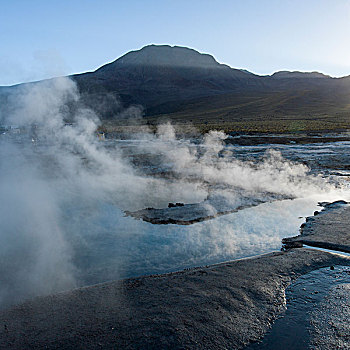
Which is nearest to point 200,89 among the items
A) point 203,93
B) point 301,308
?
point 203,93

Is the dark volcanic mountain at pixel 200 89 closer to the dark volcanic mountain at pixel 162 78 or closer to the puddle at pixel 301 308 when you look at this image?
the dark volcanic mountain at pixel 162 78

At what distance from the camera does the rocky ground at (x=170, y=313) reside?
4469mm

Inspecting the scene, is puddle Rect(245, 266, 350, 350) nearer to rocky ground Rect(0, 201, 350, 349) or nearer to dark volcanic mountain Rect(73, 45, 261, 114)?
rocky ground Rect(0, 201, 350, 349)

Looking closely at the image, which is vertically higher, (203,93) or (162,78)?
(162,78)

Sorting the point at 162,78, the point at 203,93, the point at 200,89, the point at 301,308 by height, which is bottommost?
the point at 301,308

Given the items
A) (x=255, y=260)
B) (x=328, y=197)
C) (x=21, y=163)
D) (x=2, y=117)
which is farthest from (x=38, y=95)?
(x=255, y=260)

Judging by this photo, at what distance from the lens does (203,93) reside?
5153 inches

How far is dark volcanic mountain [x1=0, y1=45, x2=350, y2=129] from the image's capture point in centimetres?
7575

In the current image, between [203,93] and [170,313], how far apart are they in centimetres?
13068

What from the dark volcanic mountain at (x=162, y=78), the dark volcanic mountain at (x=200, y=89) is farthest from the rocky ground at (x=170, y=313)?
the dark volcanic mountain at (x=162, y=78)

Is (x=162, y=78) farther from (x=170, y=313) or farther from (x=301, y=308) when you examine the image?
(x=170, y=313)

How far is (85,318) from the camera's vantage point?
494cm

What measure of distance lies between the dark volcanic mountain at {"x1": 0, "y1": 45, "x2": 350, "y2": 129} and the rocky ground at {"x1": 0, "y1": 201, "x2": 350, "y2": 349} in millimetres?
26622

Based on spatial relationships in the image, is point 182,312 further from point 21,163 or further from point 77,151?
point 77,151
